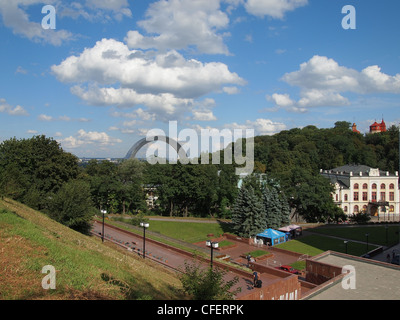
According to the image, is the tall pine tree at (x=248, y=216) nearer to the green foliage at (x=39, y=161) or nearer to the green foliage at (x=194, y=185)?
the green foliage at (x=194, y=185)

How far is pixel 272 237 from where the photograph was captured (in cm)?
2930

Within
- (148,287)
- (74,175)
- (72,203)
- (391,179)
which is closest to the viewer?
(148,287)

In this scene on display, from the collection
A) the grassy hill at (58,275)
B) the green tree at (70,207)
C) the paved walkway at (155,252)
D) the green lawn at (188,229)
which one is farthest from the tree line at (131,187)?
the grassy hill at (58,275)

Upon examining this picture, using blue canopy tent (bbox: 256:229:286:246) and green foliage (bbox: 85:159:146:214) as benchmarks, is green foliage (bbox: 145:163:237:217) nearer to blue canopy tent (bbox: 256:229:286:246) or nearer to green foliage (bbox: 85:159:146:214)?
green foliage (bbox: 85:159:146:214)

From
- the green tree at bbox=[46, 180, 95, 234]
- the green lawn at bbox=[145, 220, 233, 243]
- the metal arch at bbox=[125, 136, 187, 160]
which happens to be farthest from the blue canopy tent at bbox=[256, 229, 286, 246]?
the metal arch at bbox=[125, 136, 187, 160]

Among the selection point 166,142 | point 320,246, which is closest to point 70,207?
point 320,246

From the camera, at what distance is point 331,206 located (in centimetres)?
4197

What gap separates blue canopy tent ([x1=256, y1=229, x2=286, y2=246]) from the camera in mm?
29406

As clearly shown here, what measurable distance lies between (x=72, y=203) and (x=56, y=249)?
14.0 meters

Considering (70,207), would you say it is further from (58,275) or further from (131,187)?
(131,187)

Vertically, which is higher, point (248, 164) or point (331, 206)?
point (248, 164)

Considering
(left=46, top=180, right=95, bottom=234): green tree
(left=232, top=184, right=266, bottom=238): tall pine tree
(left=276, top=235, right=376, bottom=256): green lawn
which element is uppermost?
(left=46, top=180, right=95, bottom=234): green tree
